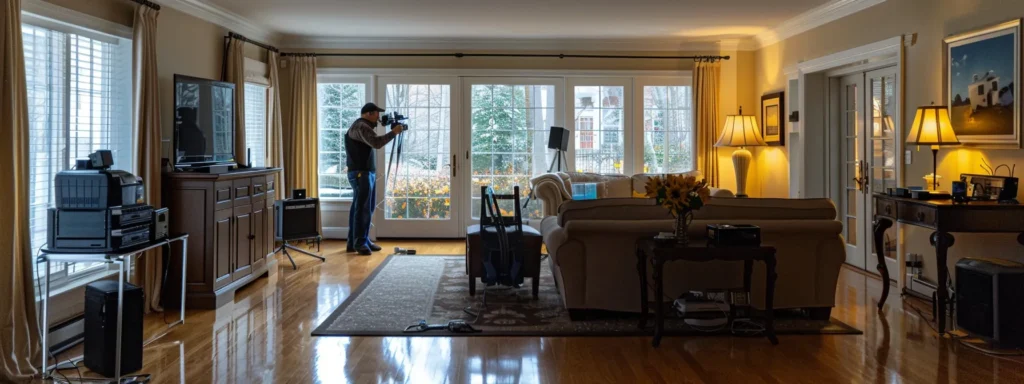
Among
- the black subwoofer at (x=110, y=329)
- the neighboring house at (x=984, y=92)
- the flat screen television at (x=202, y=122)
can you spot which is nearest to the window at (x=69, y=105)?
the flat screen television at (x=202, y=122)

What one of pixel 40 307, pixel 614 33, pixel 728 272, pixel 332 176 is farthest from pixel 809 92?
pixel 40 307

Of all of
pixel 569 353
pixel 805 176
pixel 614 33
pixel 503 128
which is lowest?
pixel 569 353

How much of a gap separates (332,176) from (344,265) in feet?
6.65

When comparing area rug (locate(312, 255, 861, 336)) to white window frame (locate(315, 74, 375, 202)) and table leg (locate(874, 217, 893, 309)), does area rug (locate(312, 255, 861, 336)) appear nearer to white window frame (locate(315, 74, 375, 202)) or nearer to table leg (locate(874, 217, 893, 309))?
table leg (locate(874, 217, 893, 309))

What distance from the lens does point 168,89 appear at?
539 centimetres

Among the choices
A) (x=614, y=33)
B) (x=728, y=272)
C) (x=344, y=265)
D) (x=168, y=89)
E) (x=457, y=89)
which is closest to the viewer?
(x=728, y=272)

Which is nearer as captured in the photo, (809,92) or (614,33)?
(809,92)

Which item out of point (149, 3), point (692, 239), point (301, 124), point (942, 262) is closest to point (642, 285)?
point (692, 239)

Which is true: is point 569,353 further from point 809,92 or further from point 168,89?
point 809,92

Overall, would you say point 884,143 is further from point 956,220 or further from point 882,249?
point 956,220

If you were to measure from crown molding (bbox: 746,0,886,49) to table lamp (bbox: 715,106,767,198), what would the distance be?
0.93 meters

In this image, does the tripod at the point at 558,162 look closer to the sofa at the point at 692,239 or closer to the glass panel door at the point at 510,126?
the glass panel door at the point at 510,126

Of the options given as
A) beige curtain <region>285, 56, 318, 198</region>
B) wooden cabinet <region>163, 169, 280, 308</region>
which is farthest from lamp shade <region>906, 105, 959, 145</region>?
beige curtain <region>285, 56, 318, 198</region>

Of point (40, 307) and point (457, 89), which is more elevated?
point (457, 89)
